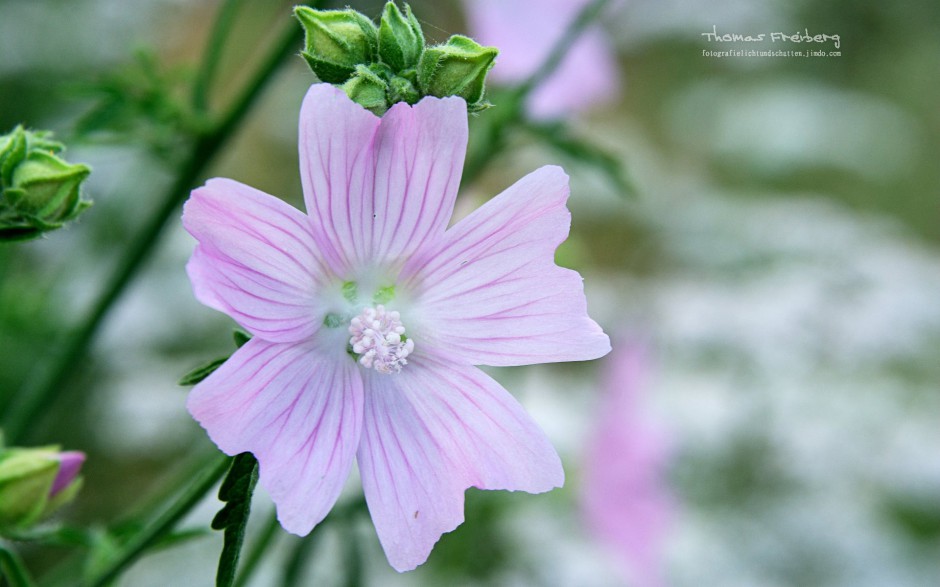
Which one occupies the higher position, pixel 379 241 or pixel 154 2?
pixel 154 2

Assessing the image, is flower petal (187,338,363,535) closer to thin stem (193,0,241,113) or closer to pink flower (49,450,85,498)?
pink flower (49,450,85,498)

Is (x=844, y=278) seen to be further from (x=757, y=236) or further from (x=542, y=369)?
(x=542, y=369)

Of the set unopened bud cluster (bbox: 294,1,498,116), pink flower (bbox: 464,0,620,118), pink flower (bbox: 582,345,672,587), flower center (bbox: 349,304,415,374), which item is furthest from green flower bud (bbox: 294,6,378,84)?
pink flower (bbox: 582,345,672,587)

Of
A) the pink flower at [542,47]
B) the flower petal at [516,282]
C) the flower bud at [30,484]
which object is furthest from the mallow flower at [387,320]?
the pink flower at [542,47]

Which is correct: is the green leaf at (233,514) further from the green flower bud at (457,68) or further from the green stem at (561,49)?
the green stem at (561,49)

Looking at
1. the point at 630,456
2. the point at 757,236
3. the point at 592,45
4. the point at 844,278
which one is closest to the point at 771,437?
the point at 844,278

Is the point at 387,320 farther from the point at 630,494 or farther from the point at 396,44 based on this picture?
the point at 630,494

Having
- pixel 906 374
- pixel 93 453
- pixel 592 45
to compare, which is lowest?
pixel 93 453
